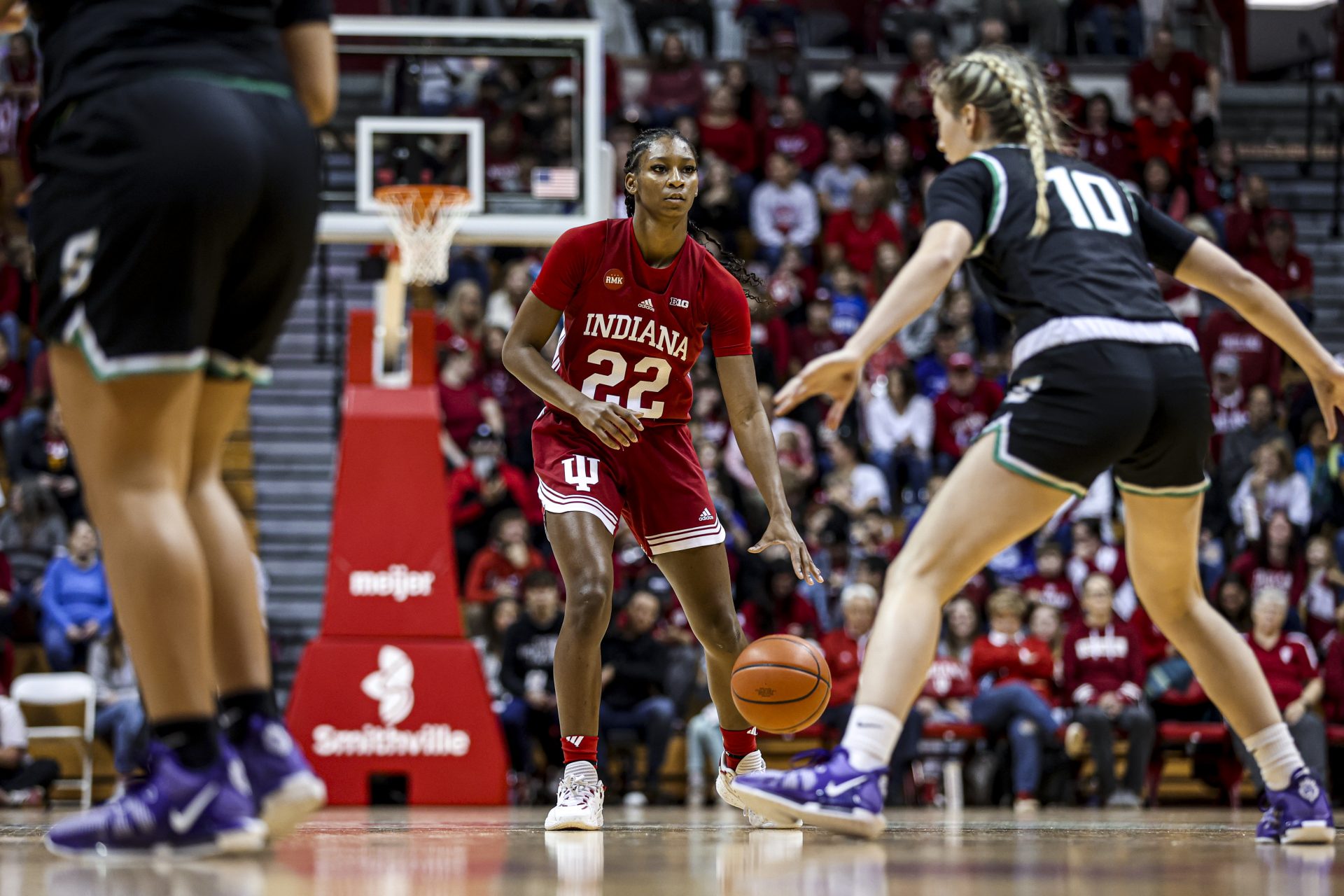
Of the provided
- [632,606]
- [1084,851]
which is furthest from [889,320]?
[632,606]

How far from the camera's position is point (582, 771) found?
16.6ft

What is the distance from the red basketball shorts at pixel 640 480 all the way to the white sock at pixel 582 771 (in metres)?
0.78

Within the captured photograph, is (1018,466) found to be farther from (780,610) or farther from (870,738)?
(780,610)

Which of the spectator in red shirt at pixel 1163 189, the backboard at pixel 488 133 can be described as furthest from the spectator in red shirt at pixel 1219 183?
the backboard at pixel 488 133

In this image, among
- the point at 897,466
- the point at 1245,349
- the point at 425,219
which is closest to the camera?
the point at 425,219

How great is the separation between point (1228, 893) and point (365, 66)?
1006cm

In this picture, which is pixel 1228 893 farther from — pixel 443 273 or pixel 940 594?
pixel 443 273

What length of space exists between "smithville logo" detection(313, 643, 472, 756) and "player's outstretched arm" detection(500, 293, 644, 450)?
4.11m

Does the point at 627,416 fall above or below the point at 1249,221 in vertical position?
below

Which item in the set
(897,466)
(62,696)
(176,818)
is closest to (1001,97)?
(176,818)

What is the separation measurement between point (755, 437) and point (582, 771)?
128cm

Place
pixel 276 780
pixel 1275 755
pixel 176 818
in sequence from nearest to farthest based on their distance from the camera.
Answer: pixel 176 818
pixel 276 780
pixel 1275 755

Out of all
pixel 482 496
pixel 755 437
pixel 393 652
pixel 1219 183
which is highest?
pixel 1219 183

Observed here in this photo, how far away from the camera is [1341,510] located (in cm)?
1280
